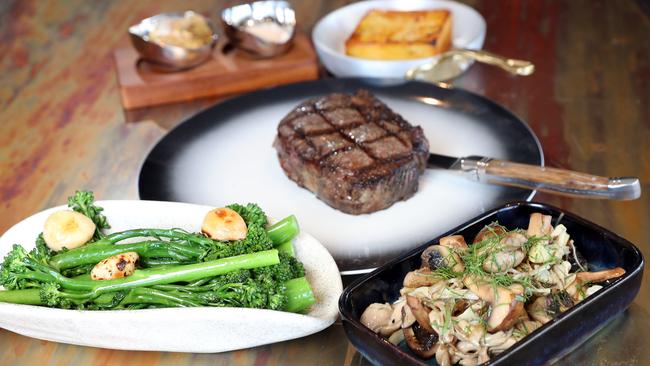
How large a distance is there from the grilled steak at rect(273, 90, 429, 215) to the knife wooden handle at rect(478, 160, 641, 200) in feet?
0.82

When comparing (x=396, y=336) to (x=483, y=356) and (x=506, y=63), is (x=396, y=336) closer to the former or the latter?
(x=483, y=356)

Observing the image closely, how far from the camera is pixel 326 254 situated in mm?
2193

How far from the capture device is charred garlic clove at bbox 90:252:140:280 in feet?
6.71

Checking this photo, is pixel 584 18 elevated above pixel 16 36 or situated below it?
above

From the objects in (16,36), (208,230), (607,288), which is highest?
(607,288)

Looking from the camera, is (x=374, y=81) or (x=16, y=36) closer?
(x=374, y=81)

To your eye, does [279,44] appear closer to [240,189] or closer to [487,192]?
[240,189]

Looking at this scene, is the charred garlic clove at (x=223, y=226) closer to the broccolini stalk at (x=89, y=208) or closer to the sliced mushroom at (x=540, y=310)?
the broccolini stalk at (x=89, y=208)

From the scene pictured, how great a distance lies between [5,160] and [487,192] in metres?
1.97

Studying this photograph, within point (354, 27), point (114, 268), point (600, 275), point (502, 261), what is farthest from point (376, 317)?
point (354, 27)

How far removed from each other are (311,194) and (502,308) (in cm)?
110

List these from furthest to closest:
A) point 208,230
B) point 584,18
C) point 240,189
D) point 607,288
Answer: point 584,18
point 240,189
point 208,230
point 607,288

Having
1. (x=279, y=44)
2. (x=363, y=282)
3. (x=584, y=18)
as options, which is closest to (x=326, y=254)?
(x=363, y=282)

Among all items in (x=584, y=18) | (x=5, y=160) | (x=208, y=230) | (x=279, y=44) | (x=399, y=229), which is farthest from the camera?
(x=584, y=18)
